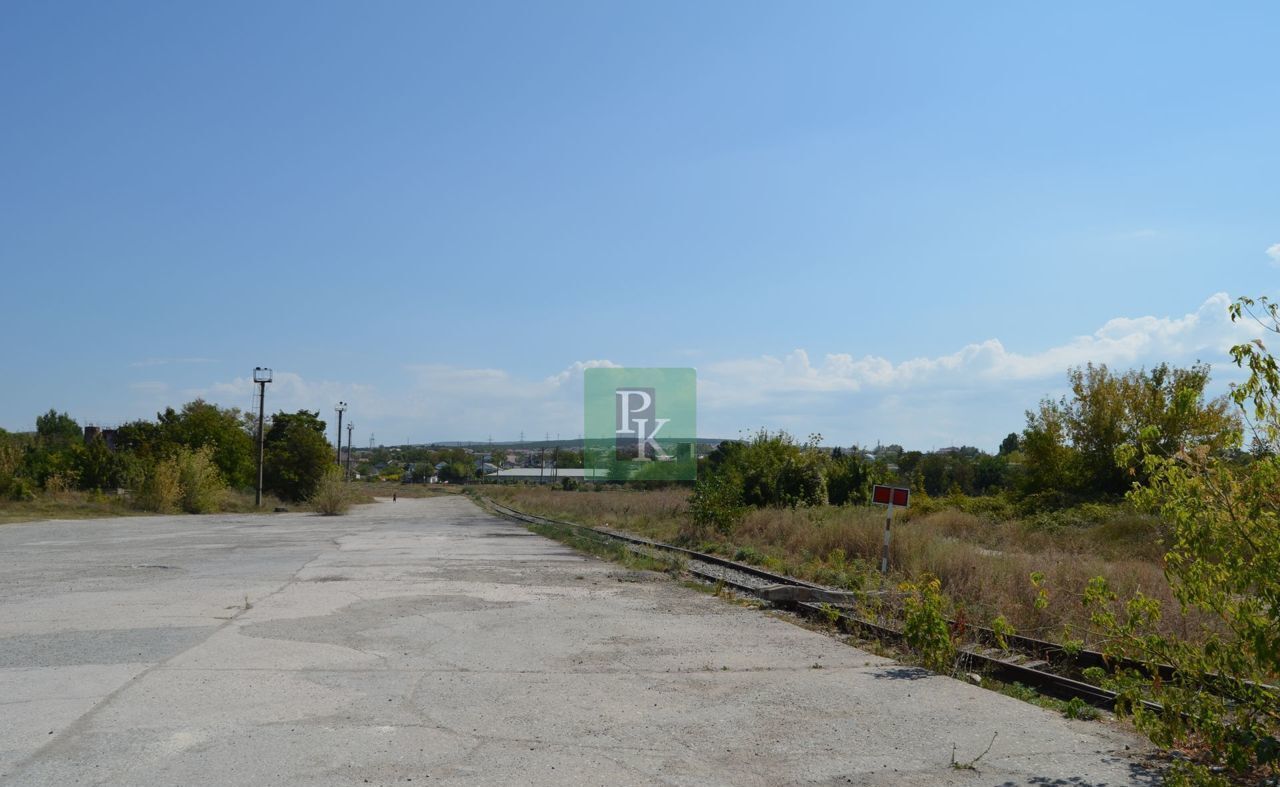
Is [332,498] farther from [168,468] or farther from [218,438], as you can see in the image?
[218,438]

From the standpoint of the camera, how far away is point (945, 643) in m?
8.93

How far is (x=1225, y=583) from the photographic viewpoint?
5.52m

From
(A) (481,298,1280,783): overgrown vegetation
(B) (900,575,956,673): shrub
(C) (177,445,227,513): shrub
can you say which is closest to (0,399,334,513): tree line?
(C) (177,445,227,513): shrub

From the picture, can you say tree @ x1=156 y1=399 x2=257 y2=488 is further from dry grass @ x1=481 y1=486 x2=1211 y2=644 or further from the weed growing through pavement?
the weed growing through pavement

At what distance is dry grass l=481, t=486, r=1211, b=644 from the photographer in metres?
11.5

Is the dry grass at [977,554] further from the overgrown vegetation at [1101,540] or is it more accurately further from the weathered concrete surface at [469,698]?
the weathered concrete surface at [469,698]

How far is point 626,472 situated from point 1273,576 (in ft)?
227

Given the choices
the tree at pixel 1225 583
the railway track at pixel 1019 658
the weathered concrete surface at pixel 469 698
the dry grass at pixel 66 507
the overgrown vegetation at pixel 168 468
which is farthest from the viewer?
the overgrown vegetation at pixel 168 468

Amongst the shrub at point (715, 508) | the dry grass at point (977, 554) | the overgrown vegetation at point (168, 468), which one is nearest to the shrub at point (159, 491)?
the overgrown vegetation at point (168, 468)

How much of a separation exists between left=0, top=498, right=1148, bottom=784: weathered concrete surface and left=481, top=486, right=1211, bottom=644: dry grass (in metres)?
1.68

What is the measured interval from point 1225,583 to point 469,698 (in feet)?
17.9

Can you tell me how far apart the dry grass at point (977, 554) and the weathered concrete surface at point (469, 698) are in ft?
5.50

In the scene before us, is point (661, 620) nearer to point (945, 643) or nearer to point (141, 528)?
point (945, 643)

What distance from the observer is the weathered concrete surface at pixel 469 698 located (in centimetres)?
581
